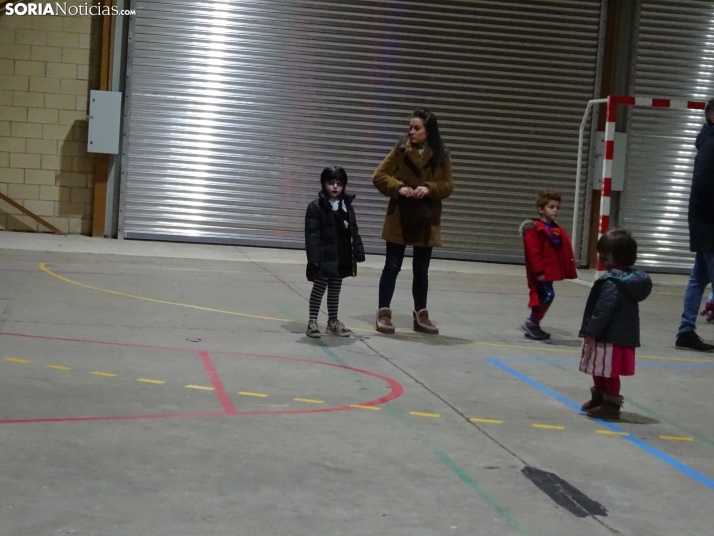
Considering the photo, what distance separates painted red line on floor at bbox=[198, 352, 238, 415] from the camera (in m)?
5.31

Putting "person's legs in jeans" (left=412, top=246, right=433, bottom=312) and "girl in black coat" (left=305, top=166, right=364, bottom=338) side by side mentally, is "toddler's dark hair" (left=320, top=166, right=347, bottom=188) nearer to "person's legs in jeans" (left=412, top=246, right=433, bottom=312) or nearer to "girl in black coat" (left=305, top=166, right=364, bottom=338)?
"girl in black coat" (left=305, top=166, right=364, bottom=338)

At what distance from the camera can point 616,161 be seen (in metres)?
15.2

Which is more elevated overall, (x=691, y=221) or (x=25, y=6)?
(x=25, y=6)

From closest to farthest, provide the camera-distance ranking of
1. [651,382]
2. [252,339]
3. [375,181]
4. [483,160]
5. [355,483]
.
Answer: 1. [355,483]
2. [651,382]
3. [252,339]
4. [375,181]
5. [483,160]

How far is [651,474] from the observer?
4.54m

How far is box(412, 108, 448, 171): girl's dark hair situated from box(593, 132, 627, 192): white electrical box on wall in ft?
25.6

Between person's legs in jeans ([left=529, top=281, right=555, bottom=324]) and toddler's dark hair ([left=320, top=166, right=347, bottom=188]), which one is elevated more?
toddler's dark hair ([left=320, top=166, right=347, bottom=188])

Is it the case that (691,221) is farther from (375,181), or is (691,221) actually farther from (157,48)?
(157,48)

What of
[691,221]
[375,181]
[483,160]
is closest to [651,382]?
[691,221]

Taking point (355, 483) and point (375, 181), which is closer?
point (355, 483)

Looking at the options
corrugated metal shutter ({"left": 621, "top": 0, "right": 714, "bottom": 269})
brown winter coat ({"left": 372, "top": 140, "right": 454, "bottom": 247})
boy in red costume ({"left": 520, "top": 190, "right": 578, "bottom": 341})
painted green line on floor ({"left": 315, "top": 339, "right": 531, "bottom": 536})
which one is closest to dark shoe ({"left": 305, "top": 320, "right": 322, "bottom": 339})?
brown winter coat ({"left": 372, "top": 140, "right": 454, "bottom": 247})

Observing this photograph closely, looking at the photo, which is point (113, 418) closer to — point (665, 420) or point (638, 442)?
point (638, 442)

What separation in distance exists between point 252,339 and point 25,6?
29.1 feet

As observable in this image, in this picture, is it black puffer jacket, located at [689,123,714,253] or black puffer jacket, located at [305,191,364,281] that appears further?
black puffer jacket, located at [689,123,714,253]
